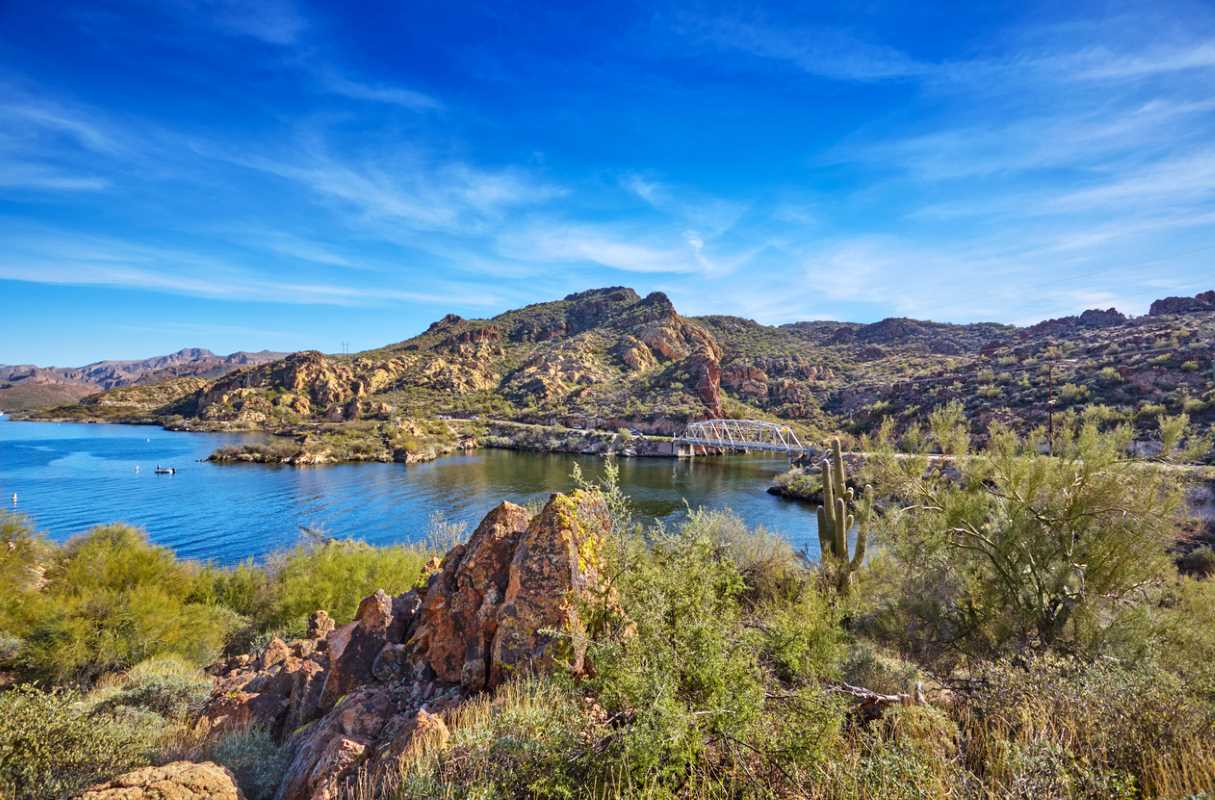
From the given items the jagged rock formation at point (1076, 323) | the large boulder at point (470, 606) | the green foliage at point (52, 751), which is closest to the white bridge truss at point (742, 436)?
the jagged rock formation at point (1076, 323)

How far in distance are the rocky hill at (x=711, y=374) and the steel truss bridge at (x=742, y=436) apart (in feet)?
15.7

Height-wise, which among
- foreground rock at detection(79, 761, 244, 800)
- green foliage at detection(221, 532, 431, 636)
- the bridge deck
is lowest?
green foliage at detection(221, 532, 431, 636)

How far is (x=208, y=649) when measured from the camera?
12086 millimetres

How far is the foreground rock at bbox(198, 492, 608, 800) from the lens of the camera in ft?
14.8

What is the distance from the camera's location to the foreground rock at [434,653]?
4.50 meters

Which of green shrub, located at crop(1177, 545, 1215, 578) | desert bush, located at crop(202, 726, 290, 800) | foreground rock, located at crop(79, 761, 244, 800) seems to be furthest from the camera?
green shrub, located at crop(1177, 545, 1215, 578)

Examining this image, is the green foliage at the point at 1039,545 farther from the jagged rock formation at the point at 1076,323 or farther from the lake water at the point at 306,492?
the jagged rock formation at the point at 1076,323

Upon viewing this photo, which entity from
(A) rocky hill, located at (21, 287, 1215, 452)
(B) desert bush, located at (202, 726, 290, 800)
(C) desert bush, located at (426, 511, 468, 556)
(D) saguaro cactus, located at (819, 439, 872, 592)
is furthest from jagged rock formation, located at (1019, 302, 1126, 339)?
(B) desert bush, located at (202, 726, 290, 800)

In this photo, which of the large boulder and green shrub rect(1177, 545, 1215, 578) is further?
green shrub rect(1177, 545, 1215, 578)

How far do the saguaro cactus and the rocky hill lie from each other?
2472 cm

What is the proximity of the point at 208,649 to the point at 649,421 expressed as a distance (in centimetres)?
7148

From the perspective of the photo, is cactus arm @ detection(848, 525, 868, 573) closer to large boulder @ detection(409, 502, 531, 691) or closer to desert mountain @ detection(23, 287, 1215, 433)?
large boulder @ detection(409, 502, 531, 691)

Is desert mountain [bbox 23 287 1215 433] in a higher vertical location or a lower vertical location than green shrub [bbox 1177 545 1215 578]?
higher

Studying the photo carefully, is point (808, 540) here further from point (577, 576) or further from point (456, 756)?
point (456, 756)
